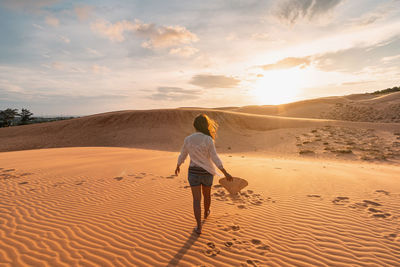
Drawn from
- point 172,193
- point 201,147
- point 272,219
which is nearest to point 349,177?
point 272,219

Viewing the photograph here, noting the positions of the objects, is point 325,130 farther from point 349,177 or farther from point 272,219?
point 272,219

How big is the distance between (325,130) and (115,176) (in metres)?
24.3

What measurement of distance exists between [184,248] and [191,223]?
91cm

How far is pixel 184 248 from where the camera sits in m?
3.52

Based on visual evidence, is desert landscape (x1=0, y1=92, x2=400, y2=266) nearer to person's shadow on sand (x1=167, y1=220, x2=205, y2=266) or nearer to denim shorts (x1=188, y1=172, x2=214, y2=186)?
person's shadow on sand (x1=167, y1=220, x2=205, y2=266)

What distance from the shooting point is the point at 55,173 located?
8.52 meters

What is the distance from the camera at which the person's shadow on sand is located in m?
3.19

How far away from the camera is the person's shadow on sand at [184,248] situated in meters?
3.19

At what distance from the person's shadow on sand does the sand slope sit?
0.02 metres

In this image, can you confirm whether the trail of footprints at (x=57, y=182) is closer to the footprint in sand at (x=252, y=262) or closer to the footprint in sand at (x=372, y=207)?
the footprint in sand at (x=252, y=262)

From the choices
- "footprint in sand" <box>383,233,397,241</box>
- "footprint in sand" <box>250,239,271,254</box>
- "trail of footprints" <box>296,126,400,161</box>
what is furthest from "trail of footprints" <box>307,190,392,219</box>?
"trail of footprints" <box>296,126,400,161</box>

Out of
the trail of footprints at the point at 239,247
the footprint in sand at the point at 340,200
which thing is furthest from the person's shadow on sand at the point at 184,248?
the footprint in sand at the point at 340,200

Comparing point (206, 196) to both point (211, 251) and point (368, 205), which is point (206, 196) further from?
point (368, 205)

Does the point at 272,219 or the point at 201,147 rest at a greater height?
the point at 201,147
